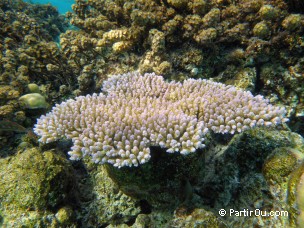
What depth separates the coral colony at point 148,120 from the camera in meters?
2.34

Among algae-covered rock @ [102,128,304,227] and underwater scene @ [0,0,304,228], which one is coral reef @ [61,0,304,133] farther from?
algae-covered rock @ [102,128,304,227]

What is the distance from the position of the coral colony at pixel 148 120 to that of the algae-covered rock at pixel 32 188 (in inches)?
17.0

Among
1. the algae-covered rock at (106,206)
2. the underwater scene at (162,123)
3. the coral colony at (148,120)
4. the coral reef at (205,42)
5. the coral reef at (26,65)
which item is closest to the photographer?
the coral colony at (148,120)

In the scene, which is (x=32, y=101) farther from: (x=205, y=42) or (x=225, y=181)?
(x=225, y=181)

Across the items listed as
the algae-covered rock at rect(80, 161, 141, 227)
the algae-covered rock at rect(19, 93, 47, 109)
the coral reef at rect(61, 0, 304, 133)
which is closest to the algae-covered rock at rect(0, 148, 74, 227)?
the algae-covered rock at rect(80, 161, 141, 227)

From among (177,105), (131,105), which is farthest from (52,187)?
(177,105)

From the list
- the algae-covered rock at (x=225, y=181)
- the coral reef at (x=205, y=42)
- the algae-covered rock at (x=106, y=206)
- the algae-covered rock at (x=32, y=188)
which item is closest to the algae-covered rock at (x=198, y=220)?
the algae-covered rock at (x=225, y=181)

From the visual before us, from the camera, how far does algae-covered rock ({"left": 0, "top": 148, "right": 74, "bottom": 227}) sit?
2.53m

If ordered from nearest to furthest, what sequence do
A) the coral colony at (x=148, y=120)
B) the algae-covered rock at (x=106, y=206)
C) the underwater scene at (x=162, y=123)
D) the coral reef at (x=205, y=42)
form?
the coral colony at (x=148, y=120) → the underwater scene at (x=162, y=123) → the algae-covered rock at (x=106, y=206) → the coral reef at (x=205, y=42)

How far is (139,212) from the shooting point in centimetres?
312

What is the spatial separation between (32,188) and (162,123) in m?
1.91

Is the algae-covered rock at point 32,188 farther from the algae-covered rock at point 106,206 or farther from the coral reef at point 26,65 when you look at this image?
the coral reef at point 26,65

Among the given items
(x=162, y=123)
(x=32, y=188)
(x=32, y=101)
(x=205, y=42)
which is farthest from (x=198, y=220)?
(x=32, y=101)

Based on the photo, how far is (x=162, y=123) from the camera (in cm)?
249
